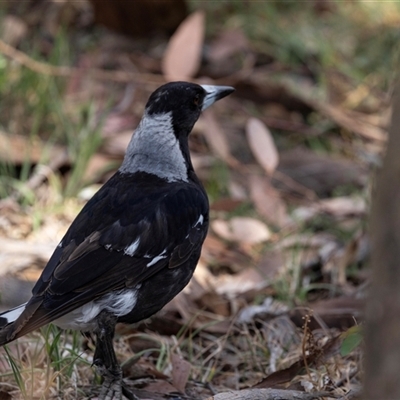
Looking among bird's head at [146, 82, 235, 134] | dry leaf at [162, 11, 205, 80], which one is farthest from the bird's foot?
dry leaf at [162, 11, 205, 80]

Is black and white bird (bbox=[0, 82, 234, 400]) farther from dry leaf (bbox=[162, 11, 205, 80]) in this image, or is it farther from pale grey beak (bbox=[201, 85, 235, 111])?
dry leaf (bbox=[162, 11, 205, 80])

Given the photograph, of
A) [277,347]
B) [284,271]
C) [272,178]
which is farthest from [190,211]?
[272,178]

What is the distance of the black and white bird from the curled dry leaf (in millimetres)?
1201

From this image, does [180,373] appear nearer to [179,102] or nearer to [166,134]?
[166,134]

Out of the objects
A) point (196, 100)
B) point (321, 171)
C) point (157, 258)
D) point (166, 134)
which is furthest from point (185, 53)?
point (157, 258)

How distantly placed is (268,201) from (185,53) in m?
1.24

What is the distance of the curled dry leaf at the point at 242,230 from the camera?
440 cm

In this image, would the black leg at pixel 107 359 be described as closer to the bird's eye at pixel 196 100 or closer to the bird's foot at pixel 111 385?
the bird's foot at pixel 111 385

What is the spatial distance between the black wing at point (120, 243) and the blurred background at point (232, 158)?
0.73ft

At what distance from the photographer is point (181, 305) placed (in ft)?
12.0

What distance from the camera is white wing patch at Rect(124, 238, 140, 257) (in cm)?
278

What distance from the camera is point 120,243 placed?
2.79 m

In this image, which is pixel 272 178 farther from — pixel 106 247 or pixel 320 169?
pixel 106 247

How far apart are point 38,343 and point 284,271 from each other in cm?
147
